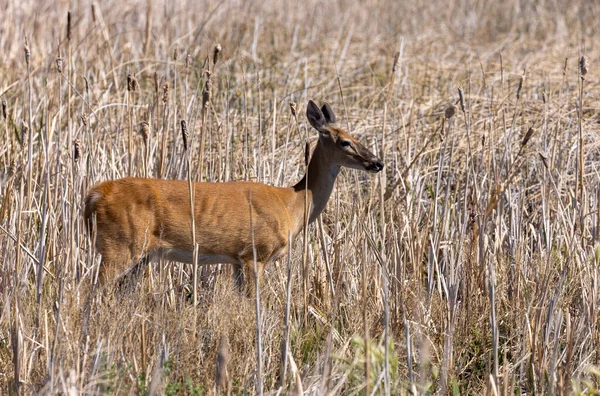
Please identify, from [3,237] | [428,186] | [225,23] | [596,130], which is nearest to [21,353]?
[3,237]

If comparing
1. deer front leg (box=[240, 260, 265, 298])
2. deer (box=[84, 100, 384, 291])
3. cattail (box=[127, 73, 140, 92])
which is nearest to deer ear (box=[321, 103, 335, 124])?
deer (box=[84, 100, 384, 291])

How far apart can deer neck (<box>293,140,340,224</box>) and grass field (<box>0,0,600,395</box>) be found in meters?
0.19

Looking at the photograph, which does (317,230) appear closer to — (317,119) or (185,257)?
(317,119)

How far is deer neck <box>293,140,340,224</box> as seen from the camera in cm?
566

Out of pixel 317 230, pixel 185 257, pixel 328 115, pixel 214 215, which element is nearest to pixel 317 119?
pixel 328 115

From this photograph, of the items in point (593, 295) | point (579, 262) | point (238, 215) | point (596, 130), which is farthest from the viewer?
point (596, 130)

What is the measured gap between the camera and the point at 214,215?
17.7 ft

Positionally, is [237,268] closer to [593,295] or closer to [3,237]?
[3,237]

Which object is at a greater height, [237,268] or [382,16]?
[382,16]

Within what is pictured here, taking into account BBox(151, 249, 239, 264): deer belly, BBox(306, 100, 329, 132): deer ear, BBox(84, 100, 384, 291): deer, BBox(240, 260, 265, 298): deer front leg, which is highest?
BBox(306, 100, 329, 132): deer ear

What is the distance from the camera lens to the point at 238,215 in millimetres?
5449

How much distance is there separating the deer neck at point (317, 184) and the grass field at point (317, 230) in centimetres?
19

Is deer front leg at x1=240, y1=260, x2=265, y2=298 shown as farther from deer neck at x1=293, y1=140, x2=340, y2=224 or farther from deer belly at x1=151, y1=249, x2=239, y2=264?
deer neck at x1=293, y1=140, x2=340, y2=224

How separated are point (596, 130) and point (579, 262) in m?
2.39
